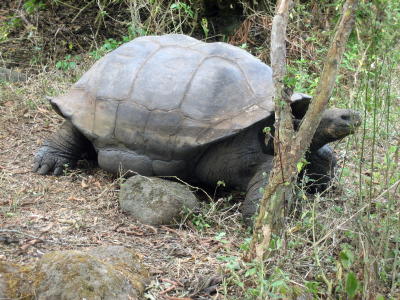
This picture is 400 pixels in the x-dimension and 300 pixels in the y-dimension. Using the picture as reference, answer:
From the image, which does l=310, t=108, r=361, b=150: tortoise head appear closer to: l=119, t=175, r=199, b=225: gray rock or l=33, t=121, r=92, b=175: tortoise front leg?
l=119, t=175, r=199, b=225: gray rock

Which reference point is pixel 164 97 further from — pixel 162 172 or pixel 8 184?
pixel 8 184

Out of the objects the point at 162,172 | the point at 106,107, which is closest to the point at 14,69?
the point at 106,107

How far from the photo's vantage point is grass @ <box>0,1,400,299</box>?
3.29 metres

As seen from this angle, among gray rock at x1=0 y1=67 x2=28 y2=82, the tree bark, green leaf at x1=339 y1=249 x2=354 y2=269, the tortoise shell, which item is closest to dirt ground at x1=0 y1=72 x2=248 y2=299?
the tree bark

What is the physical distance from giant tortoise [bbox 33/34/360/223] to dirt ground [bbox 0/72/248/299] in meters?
0.24

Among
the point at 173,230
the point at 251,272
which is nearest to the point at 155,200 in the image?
the point at 173,230

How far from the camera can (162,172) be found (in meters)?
5.02

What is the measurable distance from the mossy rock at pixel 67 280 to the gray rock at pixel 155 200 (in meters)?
1.17

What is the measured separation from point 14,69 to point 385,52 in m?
5.49

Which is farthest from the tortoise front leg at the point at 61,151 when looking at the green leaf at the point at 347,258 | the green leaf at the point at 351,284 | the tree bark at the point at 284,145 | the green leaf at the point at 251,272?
the green leaf at the point at 351,284

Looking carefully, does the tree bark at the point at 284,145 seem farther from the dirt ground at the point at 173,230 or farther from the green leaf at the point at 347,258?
the green leaf at the point at 347,258

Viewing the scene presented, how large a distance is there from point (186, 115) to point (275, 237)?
164cm

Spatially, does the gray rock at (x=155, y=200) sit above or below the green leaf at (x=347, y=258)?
below

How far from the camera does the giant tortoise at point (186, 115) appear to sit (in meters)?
4.76
